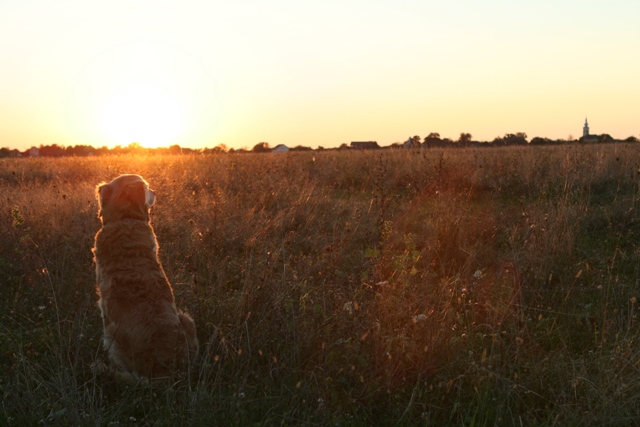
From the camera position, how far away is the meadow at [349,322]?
2816 mm

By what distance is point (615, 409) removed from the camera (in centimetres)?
270

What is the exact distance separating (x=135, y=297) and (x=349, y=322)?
5.17 feet

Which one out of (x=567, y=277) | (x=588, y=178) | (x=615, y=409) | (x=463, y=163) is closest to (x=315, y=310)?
(x=615, y=409)

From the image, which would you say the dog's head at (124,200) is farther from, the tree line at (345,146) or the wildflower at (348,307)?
the tree line at (345,146)

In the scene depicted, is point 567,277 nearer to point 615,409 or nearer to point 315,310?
point 615,409

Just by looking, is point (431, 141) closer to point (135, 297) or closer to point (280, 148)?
point (135, 297)

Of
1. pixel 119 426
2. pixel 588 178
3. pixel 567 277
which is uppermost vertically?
pixel 588 178

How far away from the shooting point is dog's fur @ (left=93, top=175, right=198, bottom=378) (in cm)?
309

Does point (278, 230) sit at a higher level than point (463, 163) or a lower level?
lower

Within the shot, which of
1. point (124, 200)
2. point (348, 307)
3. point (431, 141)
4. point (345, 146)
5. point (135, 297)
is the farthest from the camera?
point (345, 146)

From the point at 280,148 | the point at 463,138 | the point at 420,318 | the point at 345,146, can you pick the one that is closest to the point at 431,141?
the point at 463,138

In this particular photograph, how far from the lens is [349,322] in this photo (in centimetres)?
358

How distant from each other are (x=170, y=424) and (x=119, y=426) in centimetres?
31

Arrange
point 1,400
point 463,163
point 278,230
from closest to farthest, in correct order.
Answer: point 1,400 → point 278,230 → point 463,163
